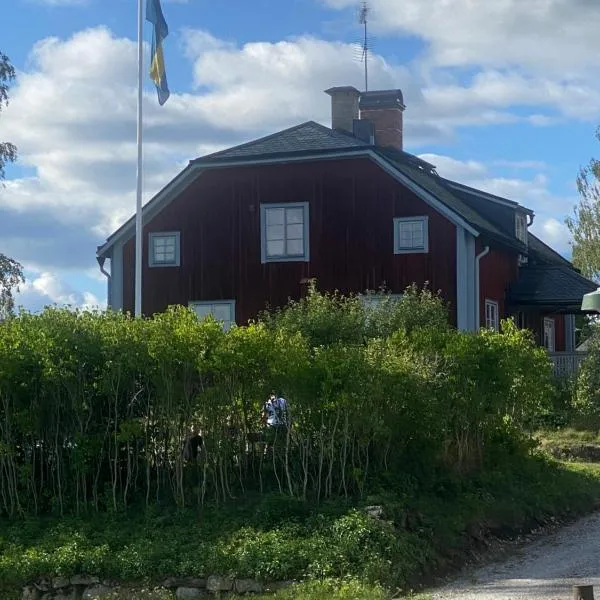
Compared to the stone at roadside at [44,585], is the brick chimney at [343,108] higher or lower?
higher

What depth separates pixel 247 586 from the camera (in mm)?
12500

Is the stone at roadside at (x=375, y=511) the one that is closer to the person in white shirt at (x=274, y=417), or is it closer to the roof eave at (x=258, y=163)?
the person in white shirt at (x=274, y=417)

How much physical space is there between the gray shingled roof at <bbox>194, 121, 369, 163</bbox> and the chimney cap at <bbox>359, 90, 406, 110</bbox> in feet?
12.1

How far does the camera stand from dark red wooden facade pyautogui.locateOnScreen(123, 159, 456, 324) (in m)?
31.0

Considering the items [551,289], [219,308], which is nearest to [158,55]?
[219,308]

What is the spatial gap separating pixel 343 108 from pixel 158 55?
11.1 metres

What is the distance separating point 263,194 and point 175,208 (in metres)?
2.75

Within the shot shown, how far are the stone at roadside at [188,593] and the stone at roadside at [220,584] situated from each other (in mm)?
118

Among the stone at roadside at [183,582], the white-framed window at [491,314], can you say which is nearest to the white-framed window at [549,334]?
the white-framed window at [491,314]

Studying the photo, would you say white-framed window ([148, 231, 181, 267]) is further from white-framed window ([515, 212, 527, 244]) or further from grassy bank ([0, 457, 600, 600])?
grassy bank ([0, 457, 600, 600])

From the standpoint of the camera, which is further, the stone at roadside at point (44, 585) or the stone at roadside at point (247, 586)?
the stone at roadside at point (44, 585)

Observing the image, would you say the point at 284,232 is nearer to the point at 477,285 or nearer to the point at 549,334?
the point at 477,285

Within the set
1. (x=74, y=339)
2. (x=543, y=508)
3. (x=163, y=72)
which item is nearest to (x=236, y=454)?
(x=74, y=339)

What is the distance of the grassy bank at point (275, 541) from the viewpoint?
12.5 metres
